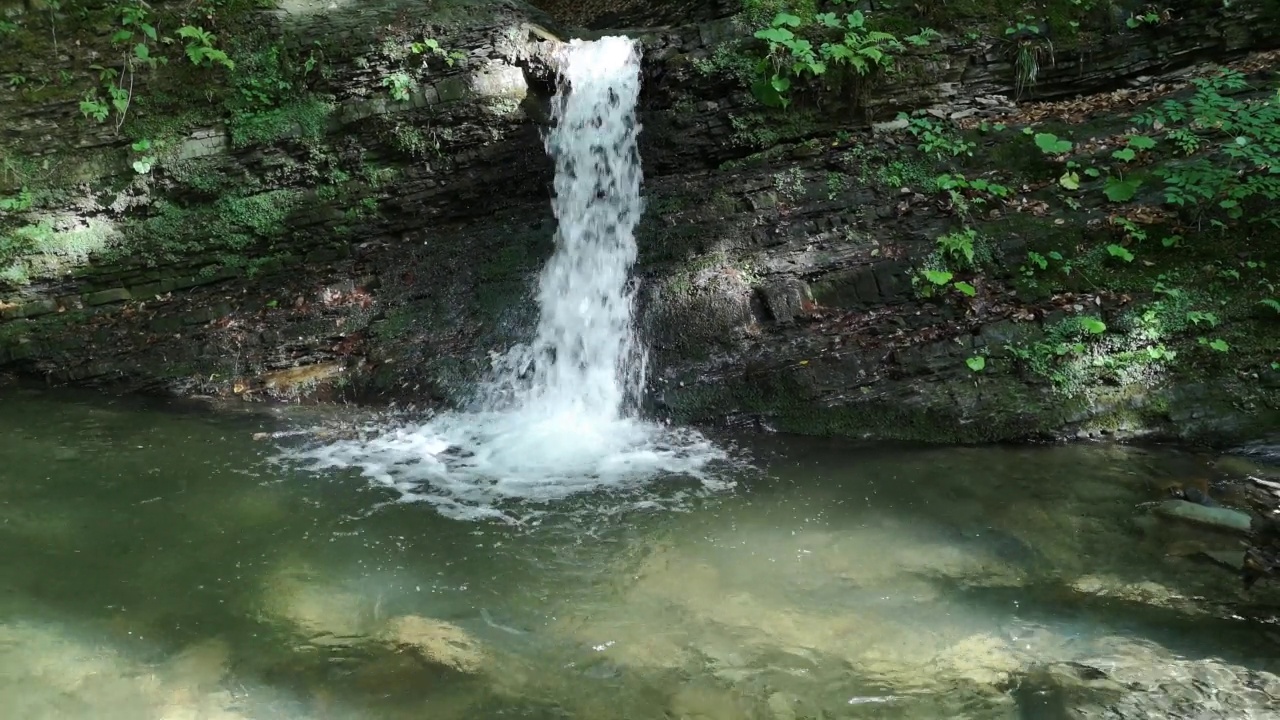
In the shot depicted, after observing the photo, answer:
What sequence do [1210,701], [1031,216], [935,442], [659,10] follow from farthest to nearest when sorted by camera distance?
[659,10], [1031,216], [935,442], [1210,701]

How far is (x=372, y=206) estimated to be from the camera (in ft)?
23.6

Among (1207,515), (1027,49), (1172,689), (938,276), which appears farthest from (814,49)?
(1172,689)

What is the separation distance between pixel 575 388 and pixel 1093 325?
163 inches

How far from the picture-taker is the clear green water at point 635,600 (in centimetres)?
267

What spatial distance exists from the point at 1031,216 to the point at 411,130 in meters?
5.74

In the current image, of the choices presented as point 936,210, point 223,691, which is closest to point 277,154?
point 223,691

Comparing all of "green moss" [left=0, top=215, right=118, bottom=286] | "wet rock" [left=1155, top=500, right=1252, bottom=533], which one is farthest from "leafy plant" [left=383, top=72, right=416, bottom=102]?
"wet rock" [left=1155, top=500, right=1252, bottom=533]

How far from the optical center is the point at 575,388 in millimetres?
6379

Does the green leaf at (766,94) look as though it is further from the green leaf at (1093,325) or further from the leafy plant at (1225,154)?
the green leaf at (1093,325)

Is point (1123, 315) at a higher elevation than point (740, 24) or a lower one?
lower

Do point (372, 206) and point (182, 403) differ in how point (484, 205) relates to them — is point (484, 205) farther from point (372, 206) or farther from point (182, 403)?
point (182, 403)

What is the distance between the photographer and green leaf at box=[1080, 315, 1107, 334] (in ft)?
17.4

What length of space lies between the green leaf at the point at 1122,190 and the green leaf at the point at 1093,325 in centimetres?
121

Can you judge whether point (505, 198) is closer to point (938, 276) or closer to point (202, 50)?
point (202, 50)
